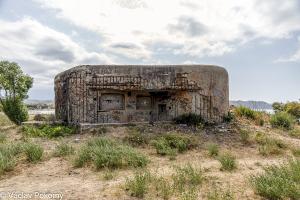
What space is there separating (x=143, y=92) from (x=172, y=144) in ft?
14.9

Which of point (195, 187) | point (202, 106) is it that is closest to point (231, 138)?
point (202, 106)

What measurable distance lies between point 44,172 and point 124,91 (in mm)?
7080

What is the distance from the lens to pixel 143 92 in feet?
46.3

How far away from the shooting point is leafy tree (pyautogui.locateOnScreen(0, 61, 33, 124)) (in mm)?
15844

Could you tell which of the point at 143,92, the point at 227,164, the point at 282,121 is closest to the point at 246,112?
the point at 282,121

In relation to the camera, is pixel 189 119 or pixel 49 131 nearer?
pixel 49 131

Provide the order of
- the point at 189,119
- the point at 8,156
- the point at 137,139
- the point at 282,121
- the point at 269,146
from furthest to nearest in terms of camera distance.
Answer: the point at 282,121, the point at 189,119, the point at 137,139, the point at 269,146, the point at 8,156

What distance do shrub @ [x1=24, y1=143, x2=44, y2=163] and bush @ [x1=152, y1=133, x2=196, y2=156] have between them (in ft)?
9.99

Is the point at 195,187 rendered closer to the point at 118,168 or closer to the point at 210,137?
the point at 118,168

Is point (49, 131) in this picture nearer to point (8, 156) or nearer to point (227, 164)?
point (8, 156)

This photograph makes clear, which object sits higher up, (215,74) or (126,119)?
(215,74)

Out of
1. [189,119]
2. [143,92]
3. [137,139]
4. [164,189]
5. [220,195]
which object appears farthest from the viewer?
[143,92]

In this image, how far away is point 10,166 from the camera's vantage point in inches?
285

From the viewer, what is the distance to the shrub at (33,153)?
8.03 metres
